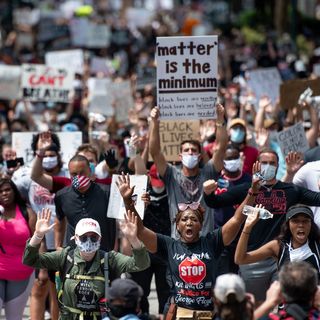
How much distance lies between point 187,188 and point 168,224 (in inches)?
23.7

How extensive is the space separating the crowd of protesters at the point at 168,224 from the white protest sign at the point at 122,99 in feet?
1.20

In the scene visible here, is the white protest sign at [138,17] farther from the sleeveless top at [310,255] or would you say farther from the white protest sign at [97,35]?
the sleeveless top at [310,255]

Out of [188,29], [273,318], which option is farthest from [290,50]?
[273,318]

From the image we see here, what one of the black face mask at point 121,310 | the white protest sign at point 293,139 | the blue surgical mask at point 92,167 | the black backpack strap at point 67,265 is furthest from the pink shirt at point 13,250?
the black face mask at point 121,310

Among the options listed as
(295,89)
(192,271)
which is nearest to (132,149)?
(192,271)

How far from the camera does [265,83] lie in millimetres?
15141

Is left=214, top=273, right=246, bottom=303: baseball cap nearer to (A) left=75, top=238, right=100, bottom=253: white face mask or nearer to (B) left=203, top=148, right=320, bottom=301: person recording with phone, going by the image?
(A) left=75, top=238, right=100, bottom=253: white face mask

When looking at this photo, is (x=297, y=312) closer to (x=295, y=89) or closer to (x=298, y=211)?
(x=298, y=211)

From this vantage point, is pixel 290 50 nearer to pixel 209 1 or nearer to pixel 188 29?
pixel 188 29

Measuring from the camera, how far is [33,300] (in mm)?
10367

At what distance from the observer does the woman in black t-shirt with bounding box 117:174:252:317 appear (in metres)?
8.19

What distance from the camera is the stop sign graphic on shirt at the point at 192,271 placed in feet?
A: 26.9

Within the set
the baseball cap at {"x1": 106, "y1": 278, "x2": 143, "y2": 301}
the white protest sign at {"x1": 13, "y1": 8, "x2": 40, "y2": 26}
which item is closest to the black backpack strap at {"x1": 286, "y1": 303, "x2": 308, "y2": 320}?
the baseball cap at {"x1": 106, "y1": 278, "x2": 143, "y2": 301}

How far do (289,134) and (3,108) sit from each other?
22.7 ft
